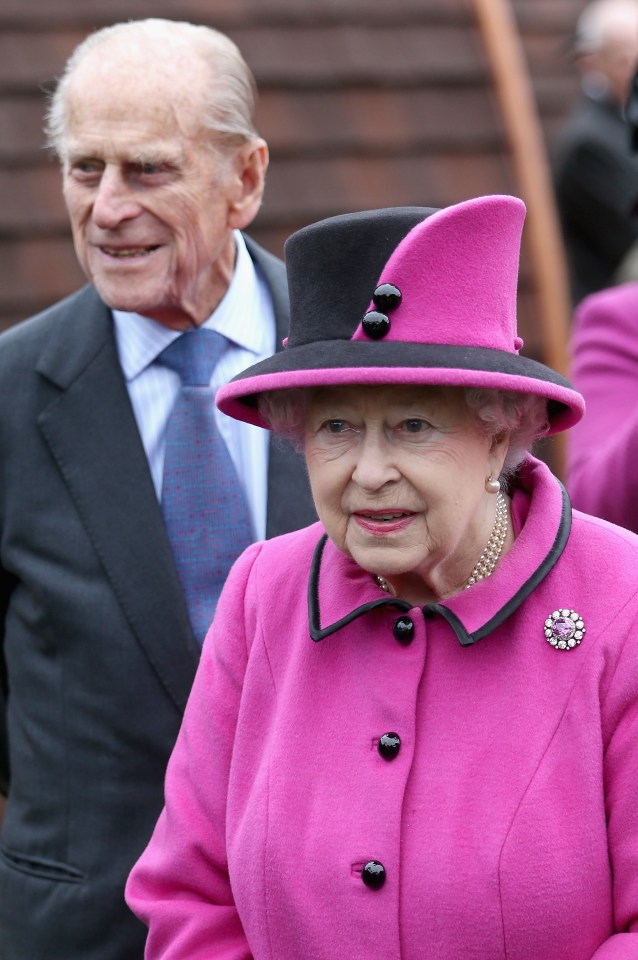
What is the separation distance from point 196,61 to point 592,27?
3992 millimetres

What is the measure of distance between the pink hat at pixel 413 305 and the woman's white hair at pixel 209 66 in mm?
966

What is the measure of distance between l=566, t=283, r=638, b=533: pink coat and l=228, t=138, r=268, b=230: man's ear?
2.85ft

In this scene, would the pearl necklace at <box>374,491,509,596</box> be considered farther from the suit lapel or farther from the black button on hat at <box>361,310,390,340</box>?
the suit lapel

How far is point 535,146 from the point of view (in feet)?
19.7

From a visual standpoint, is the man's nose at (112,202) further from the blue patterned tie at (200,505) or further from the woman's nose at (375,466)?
the woman's nose at (375,466)

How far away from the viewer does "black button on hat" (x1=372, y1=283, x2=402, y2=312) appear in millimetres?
2475

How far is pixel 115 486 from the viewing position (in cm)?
337

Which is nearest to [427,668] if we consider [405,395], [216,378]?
[405,395]

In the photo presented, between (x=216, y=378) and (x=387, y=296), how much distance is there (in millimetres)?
1069

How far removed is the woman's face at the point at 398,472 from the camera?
8.23ft

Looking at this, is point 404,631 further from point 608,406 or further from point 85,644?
point 608,406

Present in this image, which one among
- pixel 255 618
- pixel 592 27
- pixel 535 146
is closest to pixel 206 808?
pixel 255 618

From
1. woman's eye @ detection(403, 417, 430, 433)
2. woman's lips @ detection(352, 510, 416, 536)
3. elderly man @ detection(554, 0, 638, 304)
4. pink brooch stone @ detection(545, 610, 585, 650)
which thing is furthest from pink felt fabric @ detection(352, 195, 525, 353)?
elderly man @ detection(554, 0, 638, 304)

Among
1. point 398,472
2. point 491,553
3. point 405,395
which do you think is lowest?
point 491,553
